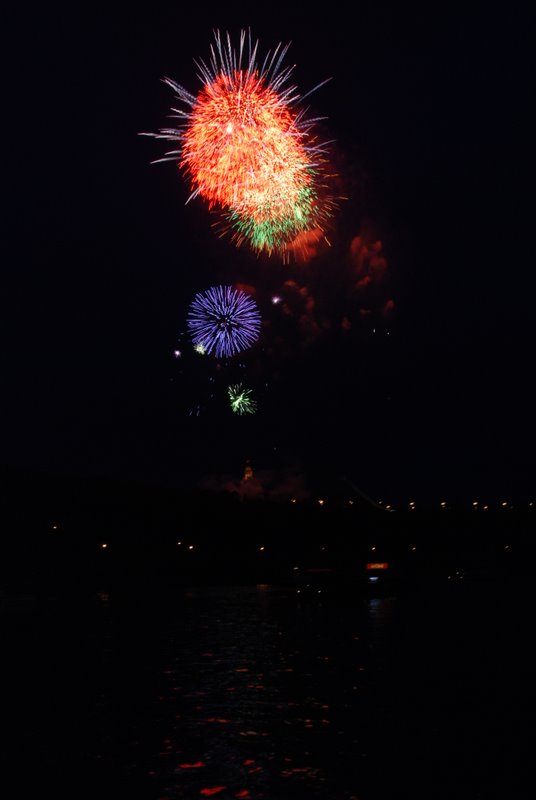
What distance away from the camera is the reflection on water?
12.3 m

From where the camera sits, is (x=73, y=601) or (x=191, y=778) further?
(x=73, y=601)

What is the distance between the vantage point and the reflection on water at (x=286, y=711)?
12297 millimetres

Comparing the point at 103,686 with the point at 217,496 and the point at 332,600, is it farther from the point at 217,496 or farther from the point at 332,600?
the point at 217,496

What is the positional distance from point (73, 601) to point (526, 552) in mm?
114283

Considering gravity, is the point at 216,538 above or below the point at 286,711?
above

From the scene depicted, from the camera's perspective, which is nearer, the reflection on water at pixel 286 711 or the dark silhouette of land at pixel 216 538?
the reflection on water at pixel 286 711

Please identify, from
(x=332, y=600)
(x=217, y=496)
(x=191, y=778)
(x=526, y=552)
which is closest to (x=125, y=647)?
(x=191, y=778)

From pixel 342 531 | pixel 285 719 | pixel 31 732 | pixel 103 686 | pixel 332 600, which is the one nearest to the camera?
pixel 31 732

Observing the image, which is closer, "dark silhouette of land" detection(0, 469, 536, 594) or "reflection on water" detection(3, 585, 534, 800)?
"reflection on water" detection(3, 585, 534, 800)

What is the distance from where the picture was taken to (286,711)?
58.1 feet

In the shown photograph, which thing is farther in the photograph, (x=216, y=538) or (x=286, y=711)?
(x=216, y=538)

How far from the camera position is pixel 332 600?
62219 mm

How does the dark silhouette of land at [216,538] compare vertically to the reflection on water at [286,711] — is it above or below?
above

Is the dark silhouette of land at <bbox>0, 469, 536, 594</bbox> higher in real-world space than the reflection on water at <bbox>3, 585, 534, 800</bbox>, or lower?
higher
